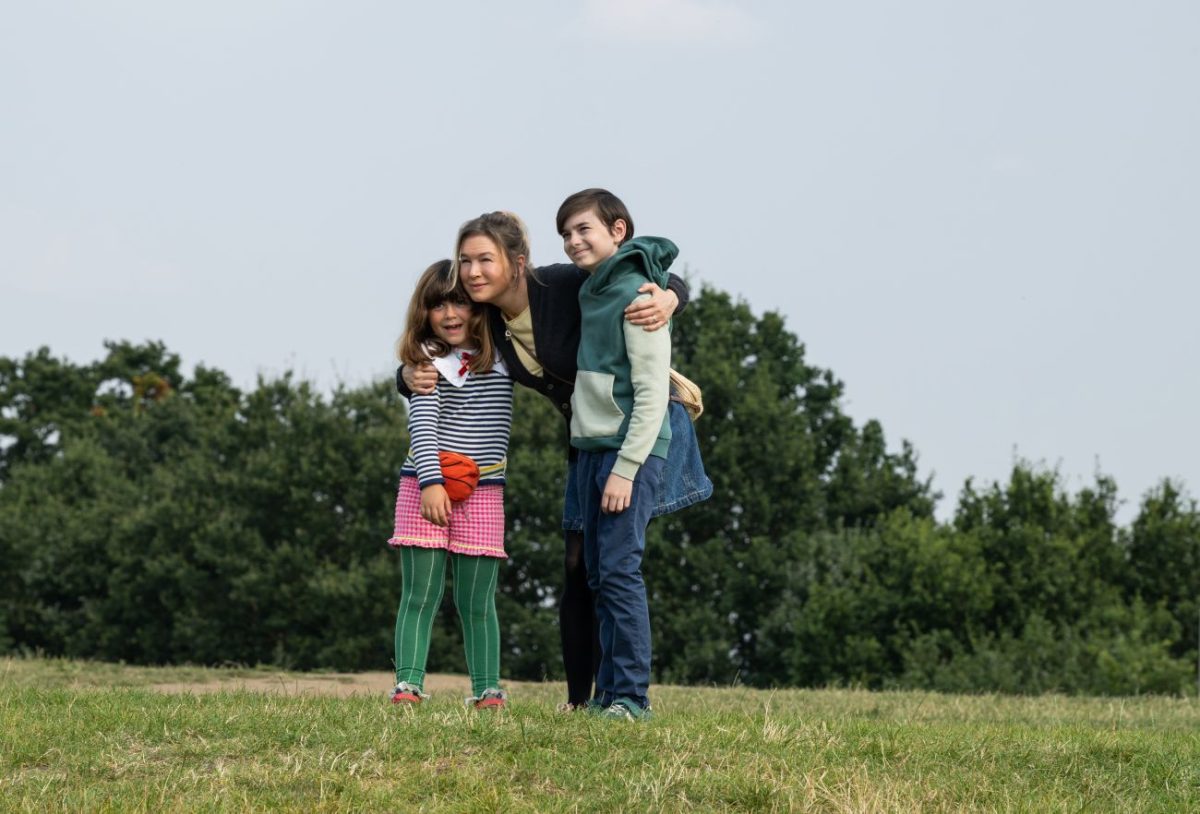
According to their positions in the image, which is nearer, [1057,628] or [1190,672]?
[1190,672]

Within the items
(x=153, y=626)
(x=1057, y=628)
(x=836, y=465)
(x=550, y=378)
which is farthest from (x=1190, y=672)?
(x=550, y=378)

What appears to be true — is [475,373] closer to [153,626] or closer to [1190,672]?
[1190,672]

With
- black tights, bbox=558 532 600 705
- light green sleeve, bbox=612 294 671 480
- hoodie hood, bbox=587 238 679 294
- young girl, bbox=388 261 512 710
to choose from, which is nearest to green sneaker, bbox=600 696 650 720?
black tights, bbox=558 532 600 705

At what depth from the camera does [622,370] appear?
642cm

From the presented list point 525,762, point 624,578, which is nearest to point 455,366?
point 624,578

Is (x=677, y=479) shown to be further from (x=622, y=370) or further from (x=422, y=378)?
(x=422, y=378)

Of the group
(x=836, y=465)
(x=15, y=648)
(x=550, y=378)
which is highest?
(x=836, y=465)

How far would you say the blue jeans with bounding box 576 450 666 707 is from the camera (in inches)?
251

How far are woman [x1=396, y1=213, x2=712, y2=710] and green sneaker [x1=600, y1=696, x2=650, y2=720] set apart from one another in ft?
1.27

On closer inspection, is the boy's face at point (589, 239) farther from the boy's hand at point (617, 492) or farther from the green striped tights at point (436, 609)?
the green striped tights at point (436, 609)

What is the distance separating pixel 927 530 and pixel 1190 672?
648 cm

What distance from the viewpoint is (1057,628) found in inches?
1351

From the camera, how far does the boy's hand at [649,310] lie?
248 inches

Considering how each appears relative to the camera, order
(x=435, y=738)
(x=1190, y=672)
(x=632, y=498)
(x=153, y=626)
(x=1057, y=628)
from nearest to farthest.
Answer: (x=435, y=738)
(x=632, y=498)
(x=1190, y=672)
(x=1057, y=628)
(x=153, y=626)
